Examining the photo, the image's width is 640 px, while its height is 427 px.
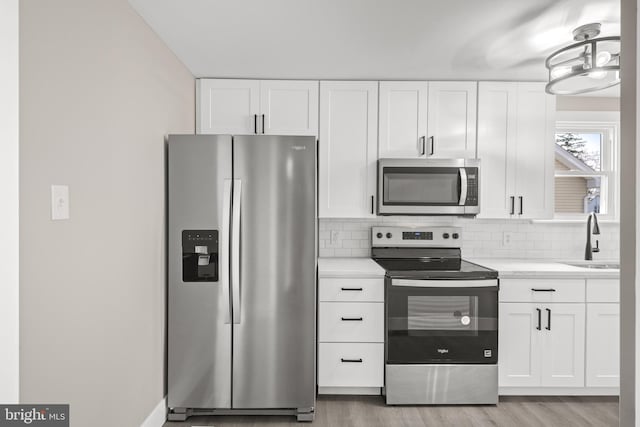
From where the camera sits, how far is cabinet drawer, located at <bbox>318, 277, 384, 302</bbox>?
2.88 metres

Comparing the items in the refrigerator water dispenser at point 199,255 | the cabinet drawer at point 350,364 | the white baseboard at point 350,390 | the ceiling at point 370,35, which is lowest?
the white baseboard at point 350,390

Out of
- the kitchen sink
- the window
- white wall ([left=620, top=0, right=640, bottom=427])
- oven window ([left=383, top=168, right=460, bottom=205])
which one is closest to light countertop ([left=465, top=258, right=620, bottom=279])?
the kitchen sink

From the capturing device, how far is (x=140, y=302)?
7.30 feet

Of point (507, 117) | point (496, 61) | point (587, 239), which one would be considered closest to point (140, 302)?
point (496, 61)

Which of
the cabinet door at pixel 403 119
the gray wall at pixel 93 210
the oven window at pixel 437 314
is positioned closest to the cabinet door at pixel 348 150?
the cabinet door at pixel 403 119

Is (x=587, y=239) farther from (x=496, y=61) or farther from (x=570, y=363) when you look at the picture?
(x=496, y=61)

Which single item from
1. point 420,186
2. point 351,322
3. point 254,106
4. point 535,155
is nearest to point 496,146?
point 535,155

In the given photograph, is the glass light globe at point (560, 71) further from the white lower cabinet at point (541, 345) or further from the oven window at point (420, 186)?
the white lower cabinet at point (541, 345)

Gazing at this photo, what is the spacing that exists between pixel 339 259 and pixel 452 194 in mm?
1046

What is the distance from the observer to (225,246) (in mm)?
2586

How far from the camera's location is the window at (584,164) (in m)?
3.61

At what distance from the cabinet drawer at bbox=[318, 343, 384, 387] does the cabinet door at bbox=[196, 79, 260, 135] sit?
175 centimetres

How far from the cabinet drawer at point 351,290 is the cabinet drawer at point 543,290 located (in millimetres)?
872

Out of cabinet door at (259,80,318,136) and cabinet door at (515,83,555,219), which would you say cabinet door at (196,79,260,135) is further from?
cabinet door at (515,83,555,219)
